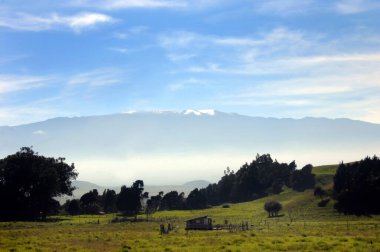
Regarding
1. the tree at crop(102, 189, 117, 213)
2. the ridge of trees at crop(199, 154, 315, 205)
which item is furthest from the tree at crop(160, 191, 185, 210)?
the tree at crop(102, 189, 117, 213)

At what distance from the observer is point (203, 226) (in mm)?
80938

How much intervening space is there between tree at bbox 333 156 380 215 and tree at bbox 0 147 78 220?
74297 millimetres

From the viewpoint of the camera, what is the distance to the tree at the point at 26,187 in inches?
4739

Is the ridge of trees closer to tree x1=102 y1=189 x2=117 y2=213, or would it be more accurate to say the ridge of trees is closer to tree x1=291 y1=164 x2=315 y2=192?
tree x1=291 y1=164 x2=315 y2=192

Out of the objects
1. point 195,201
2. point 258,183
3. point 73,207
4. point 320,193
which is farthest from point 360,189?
point 73,207

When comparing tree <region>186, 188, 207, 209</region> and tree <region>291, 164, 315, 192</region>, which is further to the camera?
tree <region>186, 188, 207, 209</region>

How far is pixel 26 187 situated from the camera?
12319 centimetres

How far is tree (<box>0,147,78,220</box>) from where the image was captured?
395 feet

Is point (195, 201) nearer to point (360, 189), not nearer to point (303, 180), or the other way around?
point (303, 180)

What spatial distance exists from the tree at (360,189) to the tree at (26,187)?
74.3m

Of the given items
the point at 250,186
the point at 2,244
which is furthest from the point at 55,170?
the point at 250,186

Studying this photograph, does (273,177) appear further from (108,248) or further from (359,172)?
(108,248)

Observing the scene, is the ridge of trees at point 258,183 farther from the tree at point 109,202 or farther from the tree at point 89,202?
the tree at point 89,202

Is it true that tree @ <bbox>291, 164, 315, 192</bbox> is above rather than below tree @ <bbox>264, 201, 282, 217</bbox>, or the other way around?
above
